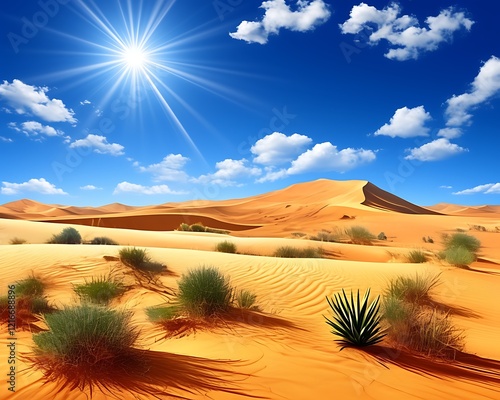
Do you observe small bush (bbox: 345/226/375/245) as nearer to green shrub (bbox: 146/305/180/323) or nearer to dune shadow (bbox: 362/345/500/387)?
dune shadow (bbox: 362/345/500/387)

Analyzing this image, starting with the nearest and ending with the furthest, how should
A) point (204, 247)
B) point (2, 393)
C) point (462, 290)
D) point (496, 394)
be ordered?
point (2, 393) < point (496, 394) < point (462, 290) < point (204, 247)

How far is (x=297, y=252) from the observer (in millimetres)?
16609

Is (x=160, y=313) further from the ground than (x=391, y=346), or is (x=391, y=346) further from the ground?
(x=391, y=346)

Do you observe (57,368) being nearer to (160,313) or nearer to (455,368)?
(160,313)

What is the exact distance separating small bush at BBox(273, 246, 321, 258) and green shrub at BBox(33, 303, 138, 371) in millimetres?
13145

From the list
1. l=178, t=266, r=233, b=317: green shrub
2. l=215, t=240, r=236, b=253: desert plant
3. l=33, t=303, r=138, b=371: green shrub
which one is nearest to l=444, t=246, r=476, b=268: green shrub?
l=215, t=240, r=236, b=253: desert plant

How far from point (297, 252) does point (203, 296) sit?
10.9 meters

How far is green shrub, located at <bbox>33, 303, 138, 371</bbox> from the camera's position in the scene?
3449 mm

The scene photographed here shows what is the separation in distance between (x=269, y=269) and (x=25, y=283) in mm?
6918

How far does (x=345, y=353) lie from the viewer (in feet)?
15.3

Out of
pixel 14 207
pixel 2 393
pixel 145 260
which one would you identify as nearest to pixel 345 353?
pixel 2 393

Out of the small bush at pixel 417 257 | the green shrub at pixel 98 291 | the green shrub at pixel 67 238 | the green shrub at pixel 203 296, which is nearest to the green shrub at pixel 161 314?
the green shrub at pixel 203 296

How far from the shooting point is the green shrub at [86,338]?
3.45 m

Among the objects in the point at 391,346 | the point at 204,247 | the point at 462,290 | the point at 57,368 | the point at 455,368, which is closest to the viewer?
the point at 57,368
